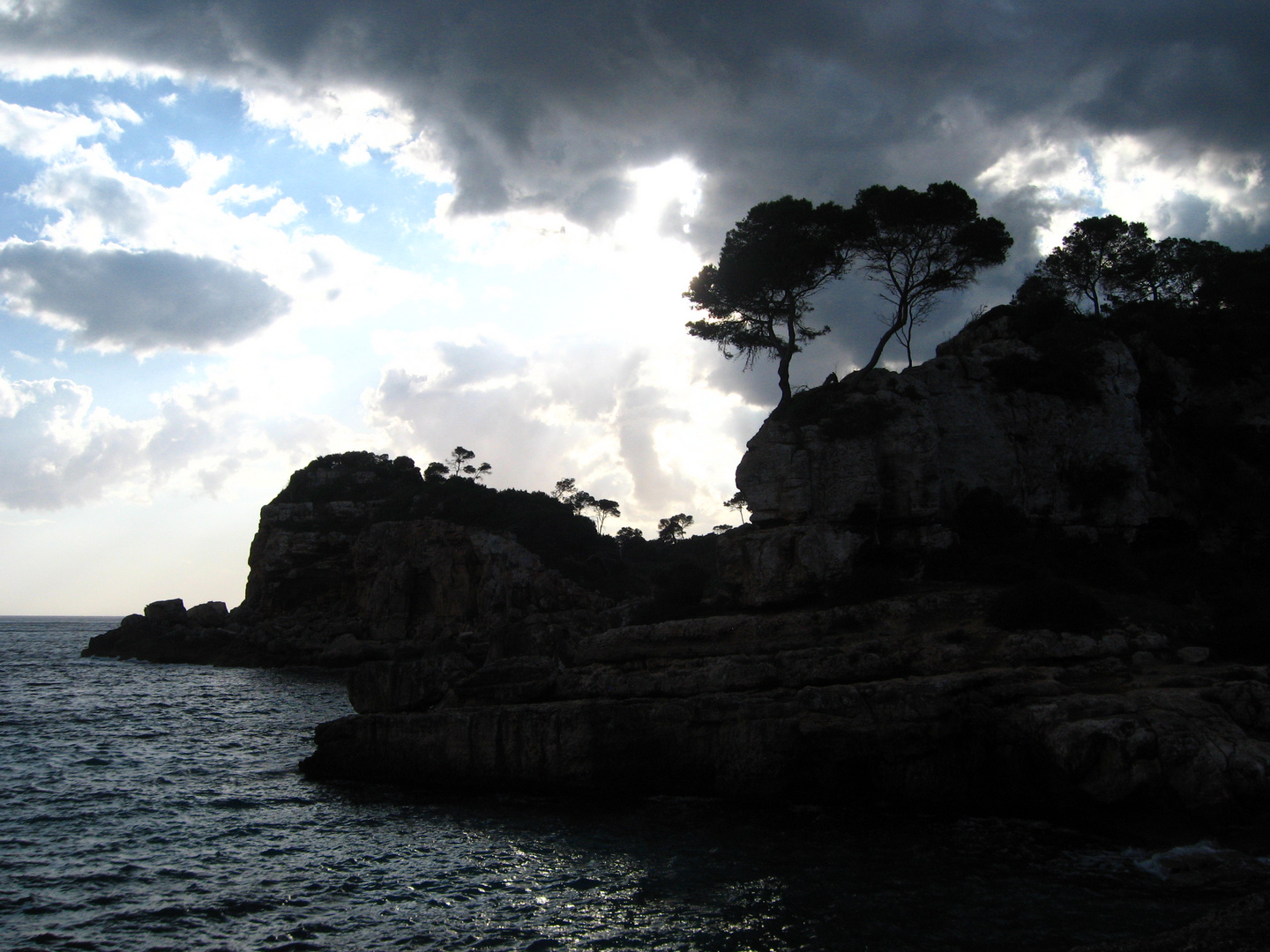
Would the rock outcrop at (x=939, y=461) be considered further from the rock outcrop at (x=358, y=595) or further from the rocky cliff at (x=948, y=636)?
the rock outcrop at (x=358, y=595)

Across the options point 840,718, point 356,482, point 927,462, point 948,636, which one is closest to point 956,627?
point 948,636

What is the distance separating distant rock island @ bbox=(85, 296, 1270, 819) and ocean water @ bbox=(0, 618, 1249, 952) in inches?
40.8

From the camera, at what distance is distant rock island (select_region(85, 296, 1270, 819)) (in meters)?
15.0

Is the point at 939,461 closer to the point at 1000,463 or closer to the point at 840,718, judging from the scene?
the point at 1000,463

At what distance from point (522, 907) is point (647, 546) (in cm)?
7050

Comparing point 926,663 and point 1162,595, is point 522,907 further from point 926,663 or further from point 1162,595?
point 1162,595

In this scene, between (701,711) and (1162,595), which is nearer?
(701,711)

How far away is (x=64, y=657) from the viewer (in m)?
63.9

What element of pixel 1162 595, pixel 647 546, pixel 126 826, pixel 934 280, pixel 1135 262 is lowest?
pixel 126 826

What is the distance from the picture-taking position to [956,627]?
62.2 ft

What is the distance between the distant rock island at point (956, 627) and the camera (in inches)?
592

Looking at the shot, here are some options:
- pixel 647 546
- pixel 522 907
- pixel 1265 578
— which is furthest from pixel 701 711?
pixel 647 546

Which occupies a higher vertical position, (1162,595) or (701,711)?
(1162,595)

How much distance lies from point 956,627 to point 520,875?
12.0 m
